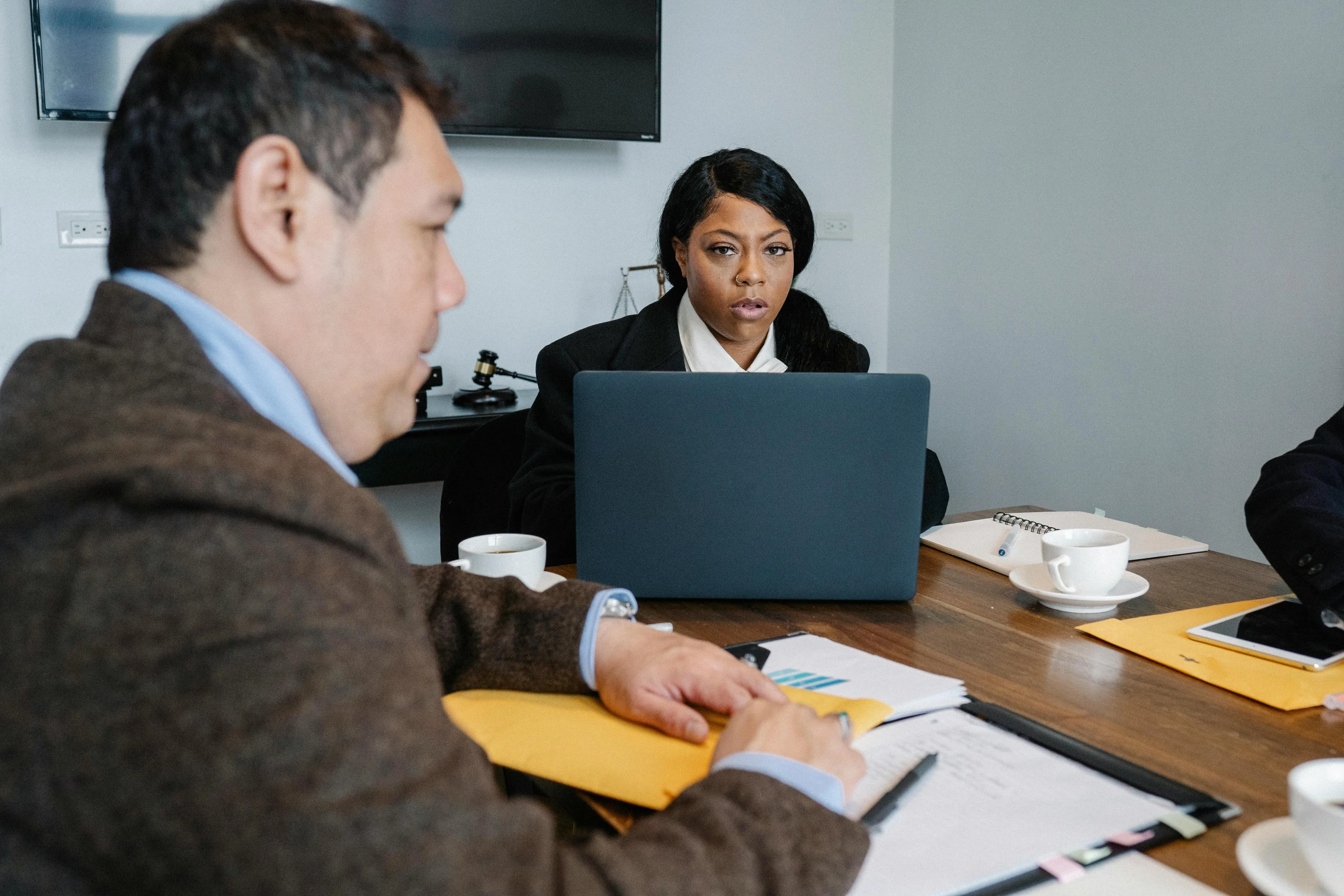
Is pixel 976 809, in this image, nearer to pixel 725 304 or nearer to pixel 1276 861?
pixel 1276 861

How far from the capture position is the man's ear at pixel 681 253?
2.00 meters

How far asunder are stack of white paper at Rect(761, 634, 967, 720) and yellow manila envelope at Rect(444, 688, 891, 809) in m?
0.04

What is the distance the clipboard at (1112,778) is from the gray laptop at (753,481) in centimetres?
30

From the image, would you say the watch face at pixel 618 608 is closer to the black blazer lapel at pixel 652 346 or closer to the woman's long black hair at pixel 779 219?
the black blazer lapel at pixel 652 346

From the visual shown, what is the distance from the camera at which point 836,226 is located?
3.66 m

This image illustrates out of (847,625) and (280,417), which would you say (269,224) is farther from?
(847,625)

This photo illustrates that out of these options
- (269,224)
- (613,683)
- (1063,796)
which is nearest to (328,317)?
(269,224)

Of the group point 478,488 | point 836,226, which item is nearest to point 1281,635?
point 478,488

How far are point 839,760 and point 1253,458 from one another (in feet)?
7.59

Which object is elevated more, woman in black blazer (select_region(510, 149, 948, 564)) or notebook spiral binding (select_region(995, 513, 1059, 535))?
woman in black blazer (select_region(510, 149, 948, 564))

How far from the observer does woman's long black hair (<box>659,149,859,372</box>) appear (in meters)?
1.92

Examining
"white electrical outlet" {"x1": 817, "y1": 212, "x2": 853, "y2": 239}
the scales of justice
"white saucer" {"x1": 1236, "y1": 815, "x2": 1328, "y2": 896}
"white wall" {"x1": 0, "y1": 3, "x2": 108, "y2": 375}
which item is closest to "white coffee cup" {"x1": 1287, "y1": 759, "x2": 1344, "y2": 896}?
"white saucer" {"x1": 1236, "y1": 815, "x2": 1328, "y2": 896}

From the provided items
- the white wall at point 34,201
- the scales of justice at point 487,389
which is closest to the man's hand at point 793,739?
the scales of justice at point 487,389

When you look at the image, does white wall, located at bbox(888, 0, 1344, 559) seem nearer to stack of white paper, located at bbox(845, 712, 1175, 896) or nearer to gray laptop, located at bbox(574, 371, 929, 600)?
gray laptop, located at bbox(574, 371, 929, 600)
